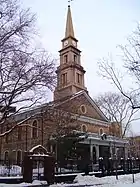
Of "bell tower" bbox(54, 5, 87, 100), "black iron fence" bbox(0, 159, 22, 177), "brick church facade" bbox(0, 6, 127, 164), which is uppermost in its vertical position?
"bell tower" bbox(54, 5, 87, 100)

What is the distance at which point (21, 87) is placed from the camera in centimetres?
1521

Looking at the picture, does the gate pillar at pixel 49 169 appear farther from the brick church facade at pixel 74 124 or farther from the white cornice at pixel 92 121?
the white cornice at pixel 92 121

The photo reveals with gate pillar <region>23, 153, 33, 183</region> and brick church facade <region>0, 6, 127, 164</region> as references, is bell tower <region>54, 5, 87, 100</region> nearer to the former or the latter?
brick church facade <region>0, 6, 127, 164</region>

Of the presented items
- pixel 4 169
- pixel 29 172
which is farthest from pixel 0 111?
pixel 4 169

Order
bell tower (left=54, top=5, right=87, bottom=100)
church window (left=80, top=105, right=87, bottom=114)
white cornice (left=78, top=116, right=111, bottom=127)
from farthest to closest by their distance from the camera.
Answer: bell tower (left=54, top=5, right=87, bottom=100) < church window (left=80, top=105, right=87, bottom=114) < white cornice (left=78, top=116, right=111, bottom=127)

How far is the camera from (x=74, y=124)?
36875 millimetres

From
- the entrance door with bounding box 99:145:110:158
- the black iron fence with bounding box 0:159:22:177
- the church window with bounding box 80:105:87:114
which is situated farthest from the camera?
the church window with bounding box 80:105:87:114

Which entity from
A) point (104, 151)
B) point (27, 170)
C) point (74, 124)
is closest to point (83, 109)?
point (104, 151)

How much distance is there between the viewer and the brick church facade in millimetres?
36062

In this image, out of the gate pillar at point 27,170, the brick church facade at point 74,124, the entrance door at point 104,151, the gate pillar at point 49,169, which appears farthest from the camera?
the entrance door at point 104,151

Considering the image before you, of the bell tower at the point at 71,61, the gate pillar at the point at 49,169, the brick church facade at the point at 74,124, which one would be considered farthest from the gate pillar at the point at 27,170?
the bell tower at the point at 71,61

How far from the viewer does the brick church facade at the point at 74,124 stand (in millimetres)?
36062

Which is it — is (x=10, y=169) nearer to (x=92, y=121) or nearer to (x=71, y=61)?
(x=92, y=121)

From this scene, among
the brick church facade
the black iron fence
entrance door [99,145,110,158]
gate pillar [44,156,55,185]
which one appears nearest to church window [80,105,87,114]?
the brick church facade
